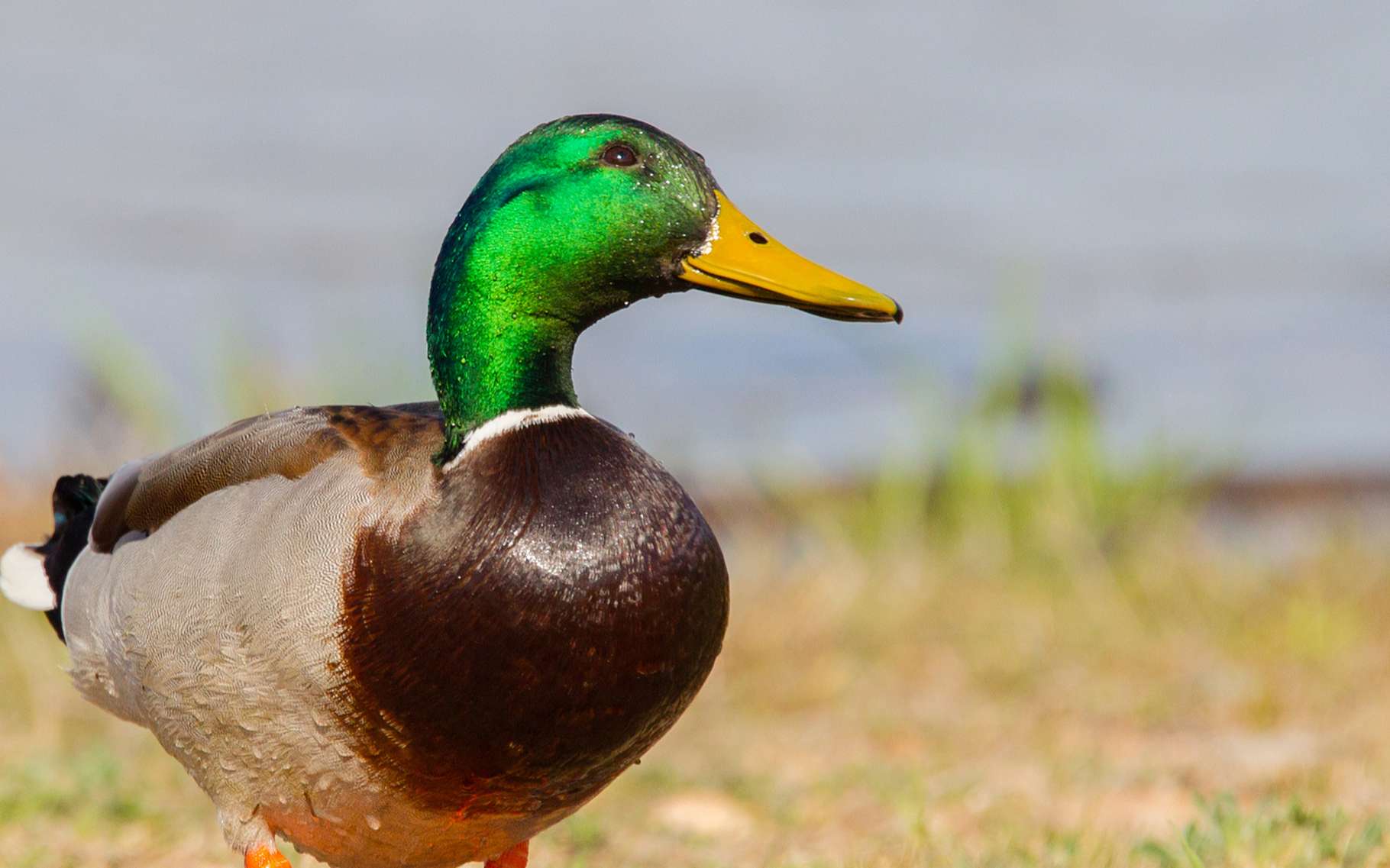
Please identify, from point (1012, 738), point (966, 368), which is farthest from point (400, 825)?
point (966, 368)

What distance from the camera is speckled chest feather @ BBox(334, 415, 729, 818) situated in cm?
249

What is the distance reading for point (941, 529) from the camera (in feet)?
23.8

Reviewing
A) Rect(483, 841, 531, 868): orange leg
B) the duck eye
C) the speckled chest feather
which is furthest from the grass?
the duck eye

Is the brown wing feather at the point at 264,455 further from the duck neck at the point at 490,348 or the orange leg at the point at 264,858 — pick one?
the orange leg at the point at 264,858

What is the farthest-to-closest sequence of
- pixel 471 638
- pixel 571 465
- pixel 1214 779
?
1. pixel 1214 779
2. pixel 571 465
3. pixel 471 638

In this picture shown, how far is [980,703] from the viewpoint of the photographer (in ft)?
18.7

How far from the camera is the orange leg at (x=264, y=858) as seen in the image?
280 cm

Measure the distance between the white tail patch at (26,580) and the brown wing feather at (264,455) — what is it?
0.29 meters

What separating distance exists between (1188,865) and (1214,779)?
1.38 metres

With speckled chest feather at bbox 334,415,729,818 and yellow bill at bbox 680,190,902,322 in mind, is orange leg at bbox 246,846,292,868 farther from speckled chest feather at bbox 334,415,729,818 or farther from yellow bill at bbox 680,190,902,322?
yellow bill at bbox 680,190,902,322

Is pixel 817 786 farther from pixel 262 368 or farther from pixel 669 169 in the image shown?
pixel 262 368

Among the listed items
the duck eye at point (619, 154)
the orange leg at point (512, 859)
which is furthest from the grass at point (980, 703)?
the duck eye at point (619, 154)

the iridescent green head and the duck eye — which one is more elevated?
the duck eye

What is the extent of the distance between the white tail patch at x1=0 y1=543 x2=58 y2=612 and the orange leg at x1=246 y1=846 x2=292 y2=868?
2.73 ft
